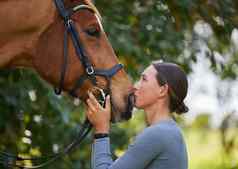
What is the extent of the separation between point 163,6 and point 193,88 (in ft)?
8.23

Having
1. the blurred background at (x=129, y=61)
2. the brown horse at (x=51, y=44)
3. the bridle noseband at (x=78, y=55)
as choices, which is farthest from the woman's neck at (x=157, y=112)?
the blurred background at (x=129, y=61)

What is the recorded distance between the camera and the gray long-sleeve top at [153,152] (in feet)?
12.1

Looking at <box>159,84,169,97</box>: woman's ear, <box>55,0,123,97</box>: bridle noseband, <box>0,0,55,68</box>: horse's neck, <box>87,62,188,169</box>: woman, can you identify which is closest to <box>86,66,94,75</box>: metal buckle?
<box>55,0,123,97</box>: bridle noseband

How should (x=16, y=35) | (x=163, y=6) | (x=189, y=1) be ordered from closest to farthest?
1. (x=16, y=35)
2. (x=189, y=1)
3. (x=163, y=6)

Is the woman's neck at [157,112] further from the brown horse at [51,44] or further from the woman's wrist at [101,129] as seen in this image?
the brown horse at [51,44]

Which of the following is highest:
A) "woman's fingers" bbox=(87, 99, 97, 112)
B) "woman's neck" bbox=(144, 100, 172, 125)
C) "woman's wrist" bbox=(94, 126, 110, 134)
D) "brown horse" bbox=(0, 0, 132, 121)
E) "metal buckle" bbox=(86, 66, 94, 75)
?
"brown horse" bbox=(0, 0, 132, 121)

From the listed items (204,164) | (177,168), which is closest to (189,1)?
(177,168)

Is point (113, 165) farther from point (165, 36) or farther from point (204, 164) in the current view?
point (204, 164)

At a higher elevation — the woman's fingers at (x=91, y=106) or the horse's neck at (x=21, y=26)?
the horse's neck at (x=21, y=26)

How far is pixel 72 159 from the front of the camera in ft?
22.3

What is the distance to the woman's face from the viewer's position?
3.82 metres

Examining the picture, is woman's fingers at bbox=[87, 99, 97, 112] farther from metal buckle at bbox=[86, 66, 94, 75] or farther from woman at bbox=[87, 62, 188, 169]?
metal buckle at bbox=[86, 66, 94, 75]

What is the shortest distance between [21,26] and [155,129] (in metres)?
1.17

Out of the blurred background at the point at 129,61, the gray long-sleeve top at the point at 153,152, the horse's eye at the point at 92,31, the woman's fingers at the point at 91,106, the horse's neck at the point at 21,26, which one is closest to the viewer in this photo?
the gray long-sleeve top at the point at 153,152
